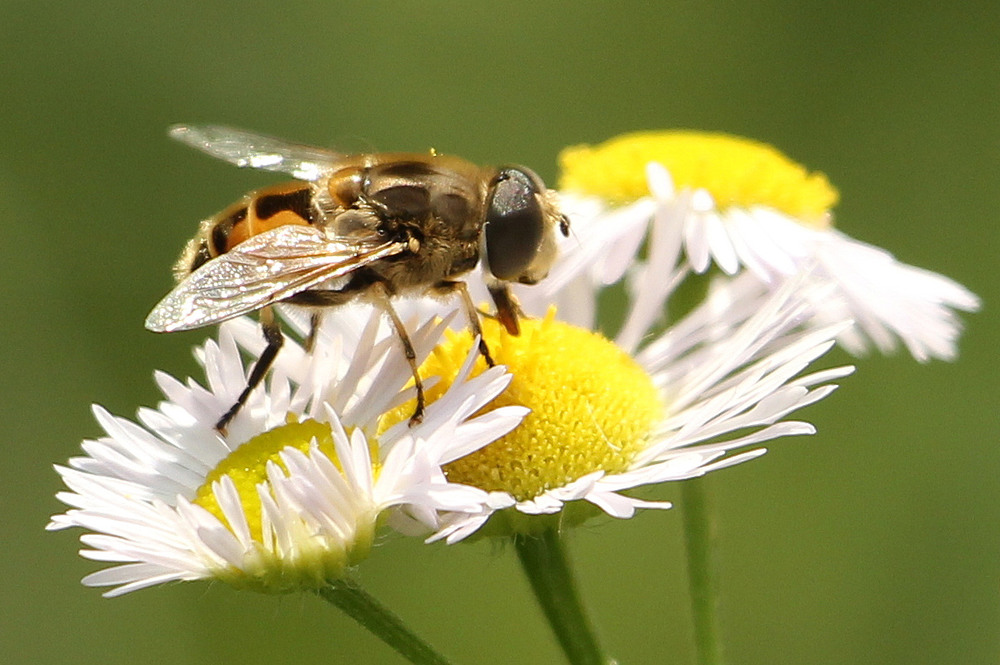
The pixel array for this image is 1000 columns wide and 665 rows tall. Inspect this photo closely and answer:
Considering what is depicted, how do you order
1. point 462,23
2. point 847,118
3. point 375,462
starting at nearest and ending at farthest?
1. point 375,462
2. point 847,118
3. point 462,23

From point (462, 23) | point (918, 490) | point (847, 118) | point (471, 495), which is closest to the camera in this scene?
point (471, 495)

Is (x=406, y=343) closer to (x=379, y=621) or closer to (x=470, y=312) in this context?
(x=470, y=312)

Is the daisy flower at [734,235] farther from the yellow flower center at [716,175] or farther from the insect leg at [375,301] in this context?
the insect leg at [375,301]

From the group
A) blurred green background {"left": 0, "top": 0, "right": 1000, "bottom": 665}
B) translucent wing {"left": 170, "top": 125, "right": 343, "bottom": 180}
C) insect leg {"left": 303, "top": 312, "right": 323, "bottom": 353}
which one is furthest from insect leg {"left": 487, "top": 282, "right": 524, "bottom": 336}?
blurred green background {"left": 0, "top": 0, "right": 1000, "bottom": 665}

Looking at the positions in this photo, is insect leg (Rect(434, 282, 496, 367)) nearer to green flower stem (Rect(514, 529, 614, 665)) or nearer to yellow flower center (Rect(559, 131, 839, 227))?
green flower stem (Rect(514, 529, 614, 665))

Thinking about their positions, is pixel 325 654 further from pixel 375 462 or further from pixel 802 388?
pixel 802 388

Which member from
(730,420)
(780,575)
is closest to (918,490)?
(780,575)

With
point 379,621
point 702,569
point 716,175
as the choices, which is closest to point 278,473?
point 379,621
